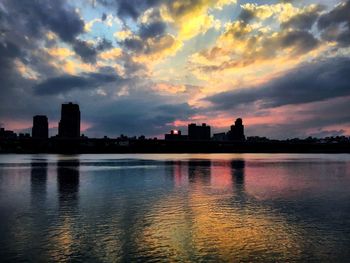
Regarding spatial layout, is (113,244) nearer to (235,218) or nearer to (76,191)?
(235,218)

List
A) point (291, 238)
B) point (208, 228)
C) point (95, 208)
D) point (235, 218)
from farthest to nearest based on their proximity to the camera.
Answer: point (95, 208)
point (235, 218)
point (208, 228)
point (291, 238)

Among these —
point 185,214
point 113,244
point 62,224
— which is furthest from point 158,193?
point 113,244

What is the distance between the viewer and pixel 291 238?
18.8 meters

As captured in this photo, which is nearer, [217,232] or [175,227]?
[217,232]

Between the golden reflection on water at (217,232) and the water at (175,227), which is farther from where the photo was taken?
the golden reflection on water at (217,232)

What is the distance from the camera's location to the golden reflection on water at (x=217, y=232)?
53.3 ft

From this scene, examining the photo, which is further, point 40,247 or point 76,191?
point 76,191

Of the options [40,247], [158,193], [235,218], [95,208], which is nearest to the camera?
[40,247]

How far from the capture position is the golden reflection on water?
1625 cm

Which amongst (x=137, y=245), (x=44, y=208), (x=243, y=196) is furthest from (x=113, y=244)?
(x=243, y=196)

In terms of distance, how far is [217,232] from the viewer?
65.4 ft

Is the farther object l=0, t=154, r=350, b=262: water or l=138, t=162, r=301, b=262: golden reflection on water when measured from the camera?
l=138, t=162, r=301, b=262: golden reflection on water

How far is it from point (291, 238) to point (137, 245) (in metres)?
7.86

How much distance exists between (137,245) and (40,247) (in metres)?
4.40
